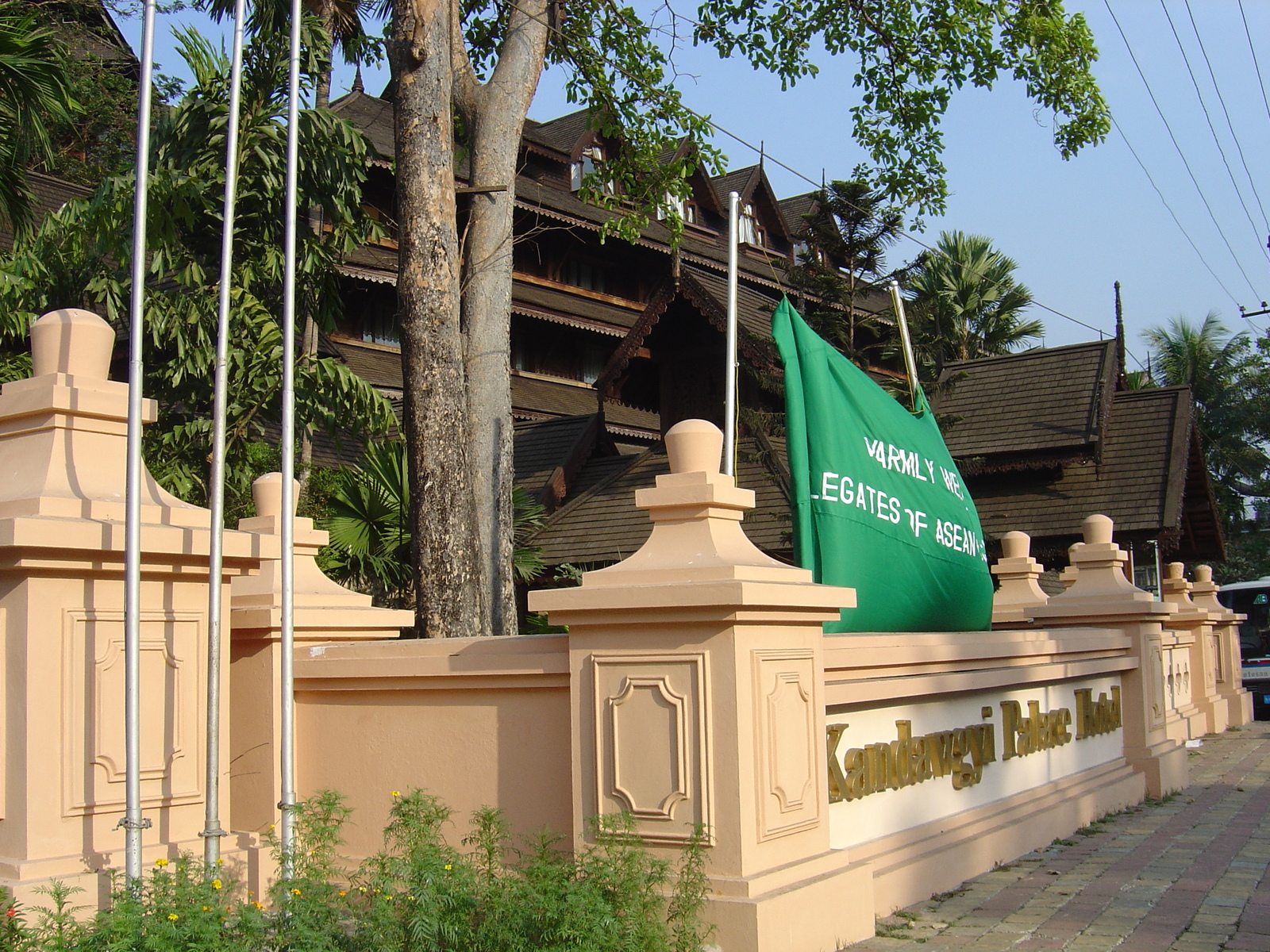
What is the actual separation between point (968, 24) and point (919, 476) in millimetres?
6037

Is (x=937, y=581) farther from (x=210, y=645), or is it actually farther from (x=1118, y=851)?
(x=210, y=645)

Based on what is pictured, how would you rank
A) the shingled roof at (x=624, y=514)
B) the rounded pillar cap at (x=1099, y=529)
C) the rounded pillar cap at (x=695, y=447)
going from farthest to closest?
the shingled roof at (x=624, y=514) < the rounded pillar cap at (x=1099, y=529) < the rounded pillar cap at (x=695, y=447)

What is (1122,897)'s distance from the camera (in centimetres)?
650

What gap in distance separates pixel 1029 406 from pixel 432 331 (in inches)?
583

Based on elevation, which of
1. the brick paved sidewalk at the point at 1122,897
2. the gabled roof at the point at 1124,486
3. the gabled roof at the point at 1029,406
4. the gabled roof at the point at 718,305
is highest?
the gabled roof at the point at 718,305

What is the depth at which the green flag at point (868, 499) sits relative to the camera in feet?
22.6

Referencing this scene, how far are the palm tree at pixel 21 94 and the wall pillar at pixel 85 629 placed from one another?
3.42 m

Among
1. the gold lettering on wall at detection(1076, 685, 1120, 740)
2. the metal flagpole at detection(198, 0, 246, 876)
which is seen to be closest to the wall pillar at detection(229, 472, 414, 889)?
the metal flagpole at detection(198, 0, 246, 876)

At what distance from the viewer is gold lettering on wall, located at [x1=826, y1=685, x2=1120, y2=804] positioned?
601 centimetres

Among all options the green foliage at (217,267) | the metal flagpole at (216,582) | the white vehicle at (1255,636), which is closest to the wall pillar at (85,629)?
the metal flagpole at (216,582)

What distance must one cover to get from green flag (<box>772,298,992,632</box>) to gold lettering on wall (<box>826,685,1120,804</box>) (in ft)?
2.22

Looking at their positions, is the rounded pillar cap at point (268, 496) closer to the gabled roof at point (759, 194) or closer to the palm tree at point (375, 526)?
the palm tree at point (375, 526)

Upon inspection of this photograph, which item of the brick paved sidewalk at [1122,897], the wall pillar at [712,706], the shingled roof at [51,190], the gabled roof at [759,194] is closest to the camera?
the wall pillar at [712,706]

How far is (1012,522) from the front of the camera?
19375mm
